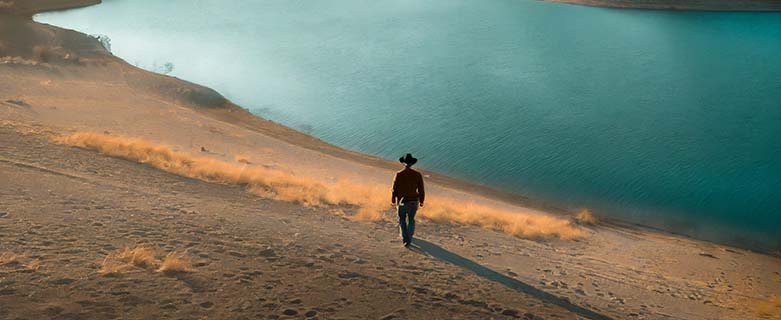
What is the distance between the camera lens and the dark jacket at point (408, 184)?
9469 millimetres

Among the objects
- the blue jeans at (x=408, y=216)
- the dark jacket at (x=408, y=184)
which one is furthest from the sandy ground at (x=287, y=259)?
the dark jacket at (x=408, y=184)

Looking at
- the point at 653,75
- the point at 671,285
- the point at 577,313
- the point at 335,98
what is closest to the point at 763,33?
the point at 653,75

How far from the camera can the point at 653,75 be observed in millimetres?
34688

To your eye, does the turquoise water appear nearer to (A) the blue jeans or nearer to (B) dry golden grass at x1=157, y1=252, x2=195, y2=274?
(A) the blue jeans

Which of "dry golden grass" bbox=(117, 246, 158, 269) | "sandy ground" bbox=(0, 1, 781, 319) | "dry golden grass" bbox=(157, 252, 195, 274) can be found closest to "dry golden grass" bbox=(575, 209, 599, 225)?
"sandy ground" bbox=(0, 1, 781, 319)

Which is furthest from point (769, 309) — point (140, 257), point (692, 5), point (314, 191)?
point (692, 5)

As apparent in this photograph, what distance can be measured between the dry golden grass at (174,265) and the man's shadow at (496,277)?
3.63 m

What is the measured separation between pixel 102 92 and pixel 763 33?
44.3 meters

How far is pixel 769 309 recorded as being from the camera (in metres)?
10.5

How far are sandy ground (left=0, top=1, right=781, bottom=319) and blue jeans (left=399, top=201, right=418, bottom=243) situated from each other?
0.25 meters

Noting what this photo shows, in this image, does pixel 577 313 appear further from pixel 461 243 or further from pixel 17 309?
pixel 17 309

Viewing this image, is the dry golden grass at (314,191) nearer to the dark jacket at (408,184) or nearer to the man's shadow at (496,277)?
the man's shadow at (496,277)

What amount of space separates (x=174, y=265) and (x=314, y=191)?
6759 mm

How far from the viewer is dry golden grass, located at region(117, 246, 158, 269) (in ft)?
25.1
